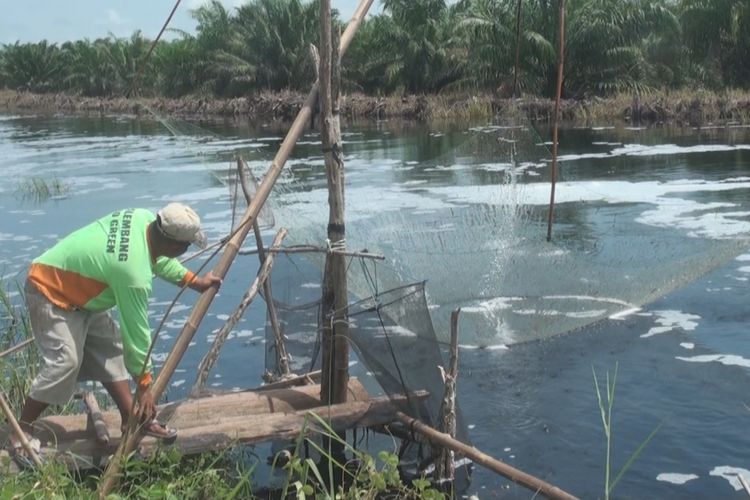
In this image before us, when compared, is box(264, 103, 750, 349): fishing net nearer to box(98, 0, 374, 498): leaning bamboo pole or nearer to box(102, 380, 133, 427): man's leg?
box(98, 0, 374, 498): leaning bamboo pole

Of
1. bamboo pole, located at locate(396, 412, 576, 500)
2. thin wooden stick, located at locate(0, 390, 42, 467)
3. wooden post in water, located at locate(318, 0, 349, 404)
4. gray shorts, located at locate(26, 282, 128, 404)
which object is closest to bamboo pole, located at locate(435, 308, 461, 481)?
bamboo pole, located at locate(396, 412, 576, 500)

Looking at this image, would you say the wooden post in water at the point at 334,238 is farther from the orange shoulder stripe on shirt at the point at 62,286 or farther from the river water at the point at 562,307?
the orange shoulder stripe on shirt at the point at 62,286

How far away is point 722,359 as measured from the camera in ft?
18.9

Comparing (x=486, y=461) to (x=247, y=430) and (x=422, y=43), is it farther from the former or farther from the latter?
(x=422, y=43)

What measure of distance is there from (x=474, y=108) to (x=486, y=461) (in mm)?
24099

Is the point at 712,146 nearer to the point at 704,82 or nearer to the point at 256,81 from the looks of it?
the point at 704,82

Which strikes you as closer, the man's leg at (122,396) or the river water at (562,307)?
the man's leg at (122,396)

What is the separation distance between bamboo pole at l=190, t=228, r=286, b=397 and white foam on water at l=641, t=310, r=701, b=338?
115 inches

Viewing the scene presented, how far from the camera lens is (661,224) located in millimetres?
9836

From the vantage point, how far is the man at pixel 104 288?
3.32m

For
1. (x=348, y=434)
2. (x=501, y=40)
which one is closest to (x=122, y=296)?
(x=348, y=434)

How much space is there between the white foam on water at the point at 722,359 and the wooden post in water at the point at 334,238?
274 centimetres

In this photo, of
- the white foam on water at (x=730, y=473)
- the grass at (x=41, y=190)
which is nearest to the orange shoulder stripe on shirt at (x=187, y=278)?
the white foam on water at (x=730, y=473)

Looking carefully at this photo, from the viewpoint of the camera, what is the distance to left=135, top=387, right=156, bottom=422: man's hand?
3.48m
